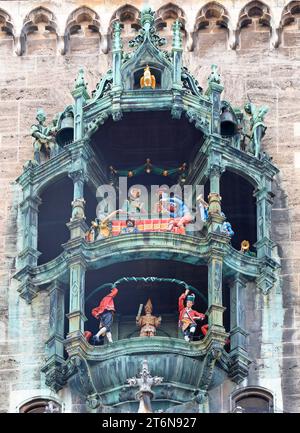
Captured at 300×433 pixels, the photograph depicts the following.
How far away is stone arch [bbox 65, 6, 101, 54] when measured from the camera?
5572 cm

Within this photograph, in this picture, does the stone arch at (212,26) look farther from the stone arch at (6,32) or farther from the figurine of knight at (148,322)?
the figurine of knight at (148,322)

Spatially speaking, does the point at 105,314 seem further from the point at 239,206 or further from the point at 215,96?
the point at 215,96

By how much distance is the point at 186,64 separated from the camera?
5528 cm

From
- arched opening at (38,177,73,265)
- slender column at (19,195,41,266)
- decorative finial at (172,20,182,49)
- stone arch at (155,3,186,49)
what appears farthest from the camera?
stone arch at (155,3,186,49)

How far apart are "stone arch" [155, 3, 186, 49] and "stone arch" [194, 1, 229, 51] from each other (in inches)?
11.2

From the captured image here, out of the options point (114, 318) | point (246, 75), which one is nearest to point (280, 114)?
point (246, 75)

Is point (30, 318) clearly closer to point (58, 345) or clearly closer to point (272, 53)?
point (58, 345)

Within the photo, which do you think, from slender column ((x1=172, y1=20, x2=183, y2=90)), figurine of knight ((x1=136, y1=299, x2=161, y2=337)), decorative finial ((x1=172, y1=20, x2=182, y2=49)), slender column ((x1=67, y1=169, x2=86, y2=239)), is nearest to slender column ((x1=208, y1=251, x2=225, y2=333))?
figurine of knight ((x1=136, y1=299, x2=161, y2=337))

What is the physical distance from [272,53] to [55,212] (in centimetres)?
432

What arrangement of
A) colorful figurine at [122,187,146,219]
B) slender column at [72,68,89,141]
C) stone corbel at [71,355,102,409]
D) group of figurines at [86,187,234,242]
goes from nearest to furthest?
stone corbel at [71,355,102,409] → group of figurines at [86,187,234,242] → colorful figurine at [122,187,146,219] → slender column at [72,68,89,141]

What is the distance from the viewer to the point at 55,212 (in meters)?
53.7

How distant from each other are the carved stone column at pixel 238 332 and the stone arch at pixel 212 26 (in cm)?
465

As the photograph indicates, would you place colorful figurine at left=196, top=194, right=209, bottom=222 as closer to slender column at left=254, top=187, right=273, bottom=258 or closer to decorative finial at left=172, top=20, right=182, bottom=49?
slender column at left=254, top=187, right=273, bottom=258

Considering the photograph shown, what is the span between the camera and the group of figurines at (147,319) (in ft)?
171
